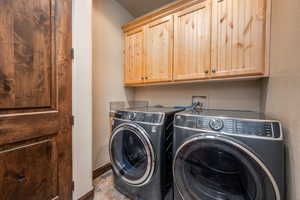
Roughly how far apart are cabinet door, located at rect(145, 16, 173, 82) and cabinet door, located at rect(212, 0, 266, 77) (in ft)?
1.68

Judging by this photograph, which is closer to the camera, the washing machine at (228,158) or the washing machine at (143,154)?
the washing machine at (228,158)

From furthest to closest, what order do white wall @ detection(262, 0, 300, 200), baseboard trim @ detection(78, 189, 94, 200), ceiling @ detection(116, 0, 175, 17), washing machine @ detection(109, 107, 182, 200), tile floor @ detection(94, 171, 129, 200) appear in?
ceiling @ detection(116, 0, 175, 17)
tile floor @ detection(94, 171, 129, 200)
baseboard trim @ detection(78, 189, 94, 200)
washing machine @ detection(109, 107, 182, 200)
white wall @ detection(262, 0, 300, 200)

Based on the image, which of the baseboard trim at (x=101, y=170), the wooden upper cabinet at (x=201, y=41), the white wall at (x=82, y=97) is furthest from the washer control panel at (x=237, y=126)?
the baseboard trim at (x=101, y=170)

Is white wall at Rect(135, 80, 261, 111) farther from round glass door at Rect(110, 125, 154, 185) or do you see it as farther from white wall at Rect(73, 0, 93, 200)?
white wall at Rect(73, 0, 93, 200)

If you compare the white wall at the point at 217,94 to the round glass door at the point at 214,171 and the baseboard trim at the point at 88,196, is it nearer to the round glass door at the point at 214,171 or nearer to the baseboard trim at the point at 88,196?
the round glass door at the point at 214,171

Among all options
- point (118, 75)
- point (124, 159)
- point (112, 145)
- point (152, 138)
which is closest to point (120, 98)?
point (118, 75)

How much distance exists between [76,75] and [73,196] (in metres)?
1.13

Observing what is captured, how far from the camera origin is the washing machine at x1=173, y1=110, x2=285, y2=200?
0.66 metres

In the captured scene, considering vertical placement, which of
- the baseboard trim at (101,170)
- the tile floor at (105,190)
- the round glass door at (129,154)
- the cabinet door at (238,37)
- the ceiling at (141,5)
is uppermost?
the ceiling at (141,5)

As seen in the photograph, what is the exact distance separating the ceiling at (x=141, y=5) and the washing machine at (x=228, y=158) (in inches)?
70.8

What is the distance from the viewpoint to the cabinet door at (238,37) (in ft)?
3.54

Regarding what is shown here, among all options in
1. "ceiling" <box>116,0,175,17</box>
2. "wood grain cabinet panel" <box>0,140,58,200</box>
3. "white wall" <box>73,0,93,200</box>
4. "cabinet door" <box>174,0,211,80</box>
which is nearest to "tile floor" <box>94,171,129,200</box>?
"white wall" <box>73,0,93,200</box>

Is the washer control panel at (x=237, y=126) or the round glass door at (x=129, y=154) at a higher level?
the washer control panel at (x=237, y=126)

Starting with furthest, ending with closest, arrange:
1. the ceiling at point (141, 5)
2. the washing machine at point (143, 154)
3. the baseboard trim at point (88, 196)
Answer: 1. the ceiling at point (141, 5)
2. the baseboard trim at point (88, 196)
3. the washing machine at point (143, 154)
